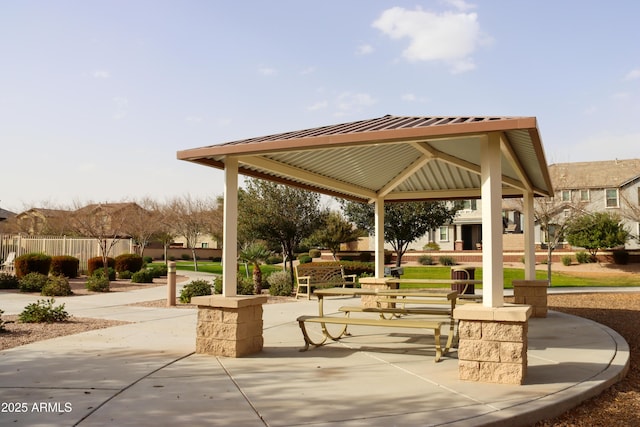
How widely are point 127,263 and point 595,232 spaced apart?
28.1m

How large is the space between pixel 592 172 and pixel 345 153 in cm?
4286

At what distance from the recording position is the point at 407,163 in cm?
1077

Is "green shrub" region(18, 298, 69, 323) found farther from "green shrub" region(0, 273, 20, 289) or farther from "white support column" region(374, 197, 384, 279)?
"green shrub" region(0, 273, 20, 289)

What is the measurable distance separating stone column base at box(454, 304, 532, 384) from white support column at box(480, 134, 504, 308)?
20 centimetres

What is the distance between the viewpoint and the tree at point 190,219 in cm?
3828

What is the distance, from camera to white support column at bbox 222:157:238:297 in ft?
24.2

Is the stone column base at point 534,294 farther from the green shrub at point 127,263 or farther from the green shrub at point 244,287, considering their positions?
the green shrub at point 127,263

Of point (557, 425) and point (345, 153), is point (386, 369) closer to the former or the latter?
point (557, 425)

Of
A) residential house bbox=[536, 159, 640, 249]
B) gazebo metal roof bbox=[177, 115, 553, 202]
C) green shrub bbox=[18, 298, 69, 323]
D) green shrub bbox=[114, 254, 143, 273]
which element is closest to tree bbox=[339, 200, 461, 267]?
green shrub bbox=[114, 254, 143, 273]

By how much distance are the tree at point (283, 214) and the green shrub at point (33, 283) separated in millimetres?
7630

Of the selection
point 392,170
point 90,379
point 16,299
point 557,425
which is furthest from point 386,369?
point 16,299

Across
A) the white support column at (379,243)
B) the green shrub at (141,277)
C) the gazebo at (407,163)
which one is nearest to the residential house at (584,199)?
the green shrub at (141,277)

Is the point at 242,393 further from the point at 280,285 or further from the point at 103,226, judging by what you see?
the point at 103,226

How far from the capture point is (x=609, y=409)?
501cm
